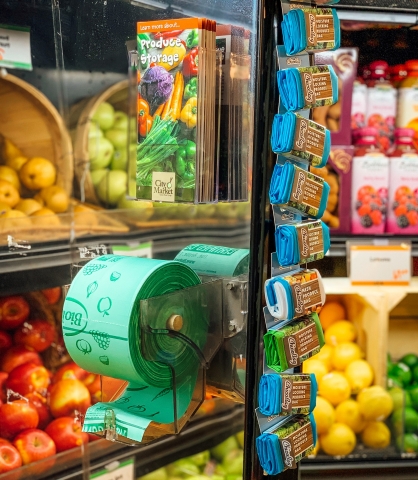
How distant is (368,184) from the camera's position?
2332 mm

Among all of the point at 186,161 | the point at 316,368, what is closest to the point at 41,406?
the point at 316,368

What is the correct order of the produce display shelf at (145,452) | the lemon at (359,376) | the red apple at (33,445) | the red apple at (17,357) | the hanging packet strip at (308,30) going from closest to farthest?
the hanging packet strip at (308,30) → the produce display shelf at (145,452) → the red apple at (33,445) → the red apple at (17,357) → the lemon at (359,376)

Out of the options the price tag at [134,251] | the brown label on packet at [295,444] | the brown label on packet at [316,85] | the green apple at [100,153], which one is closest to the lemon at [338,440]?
the price tag at [134,251]

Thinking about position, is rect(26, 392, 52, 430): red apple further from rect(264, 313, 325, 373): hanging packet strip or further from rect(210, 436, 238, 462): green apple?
rect(264, 313, 325, 373): hanging packet strip

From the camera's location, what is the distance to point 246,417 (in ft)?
3.30

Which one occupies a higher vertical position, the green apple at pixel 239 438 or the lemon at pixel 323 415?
Answer: the green apple at pixel 239 438

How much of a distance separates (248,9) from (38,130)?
116 centimetres

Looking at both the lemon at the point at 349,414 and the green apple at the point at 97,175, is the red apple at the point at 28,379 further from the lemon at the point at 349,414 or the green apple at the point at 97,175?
the lemon at the point at 349,414

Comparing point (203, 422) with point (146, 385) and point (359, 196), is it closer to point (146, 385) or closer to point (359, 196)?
point (146, 385)

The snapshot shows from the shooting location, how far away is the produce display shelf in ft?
5.27

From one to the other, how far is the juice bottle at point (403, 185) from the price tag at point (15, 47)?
128cm

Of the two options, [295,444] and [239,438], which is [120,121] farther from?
[295,444]

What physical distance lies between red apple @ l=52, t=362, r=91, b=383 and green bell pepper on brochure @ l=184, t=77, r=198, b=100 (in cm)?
120

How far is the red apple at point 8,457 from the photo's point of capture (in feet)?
5.82
